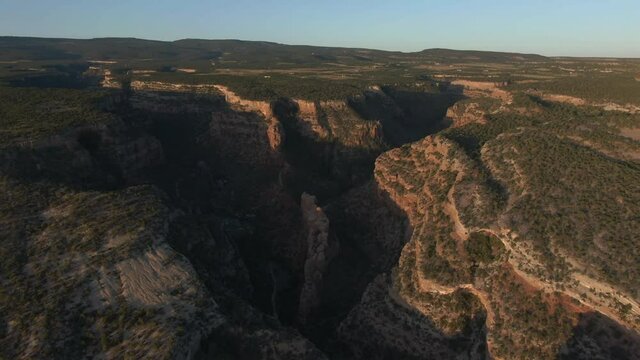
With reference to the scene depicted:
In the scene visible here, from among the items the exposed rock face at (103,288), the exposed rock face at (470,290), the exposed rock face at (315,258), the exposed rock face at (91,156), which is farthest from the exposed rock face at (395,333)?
the exposed rock face at (91,156)

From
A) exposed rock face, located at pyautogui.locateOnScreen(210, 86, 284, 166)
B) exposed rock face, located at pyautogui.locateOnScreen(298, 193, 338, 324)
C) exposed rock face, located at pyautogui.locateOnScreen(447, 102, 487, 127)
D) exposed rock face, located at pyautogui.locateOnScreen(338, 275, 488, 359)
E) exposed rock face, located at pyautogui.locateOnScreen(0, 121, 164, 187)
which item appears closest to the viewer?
exposed rock face, located at pyautogui.locateOnScreen(338, 275, 488, 359)

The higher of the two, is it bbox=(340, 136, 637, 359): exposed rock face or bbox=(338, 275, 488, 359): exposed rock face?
bbox=(340, 136, 637, 359): exposed rock face

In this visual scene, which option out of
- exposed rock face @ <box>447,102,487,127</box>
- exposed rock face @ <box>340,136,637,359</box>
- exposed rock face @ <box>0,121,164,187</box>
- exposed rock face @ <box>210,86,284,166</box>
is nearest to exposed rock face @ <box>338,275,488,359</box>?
exposed rock face @ <box>340,136,637,359</box>

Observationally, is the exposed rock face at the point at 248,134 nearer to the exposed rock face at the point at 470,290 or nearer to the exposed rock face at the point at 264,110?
the exposed rock face at the point at 264,110

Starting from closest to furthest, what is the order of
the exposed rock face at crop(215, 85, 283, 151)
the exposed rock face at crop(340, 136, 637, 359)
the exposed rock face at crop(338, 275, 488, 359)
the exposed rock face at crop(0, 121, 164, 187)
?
the exposed rock face at crop(340, 136, 637, 359) → the exposed rock face at crop(338, 275, 488, 359) → the exposed rock face at crop(0, 121, 164, 187) → the exposed rock face at crop(215, 85, 283, 151)

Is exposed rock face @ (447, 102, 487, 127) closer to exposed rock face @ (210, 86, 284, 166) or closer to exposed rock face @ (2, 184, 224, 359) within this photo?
exposed rock face @ (210, 86, 284, 166)

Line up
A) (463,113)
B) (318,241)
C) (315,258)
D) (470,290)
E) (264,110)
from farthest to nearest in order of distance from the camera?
(463,113) → (264,110) → (318,241) → (315,258) → (470,290)

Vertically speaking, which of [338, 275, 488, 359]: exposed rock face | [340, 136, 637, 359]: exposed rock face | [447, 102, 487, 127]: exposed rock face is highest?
[447, 102, 487, 127]: exposed rock face

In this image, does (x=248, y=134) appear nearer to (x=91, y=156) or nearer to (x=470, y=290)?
(x=91, y=156)

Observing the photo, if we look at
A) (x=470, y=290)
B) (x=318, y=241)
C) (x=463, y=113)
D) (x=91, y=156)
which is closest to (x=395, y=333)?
(x=470, y=290)
